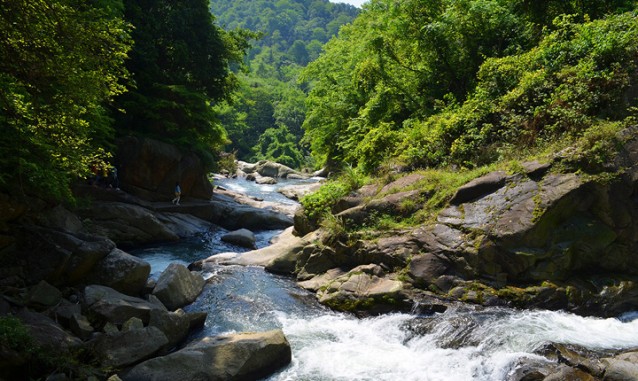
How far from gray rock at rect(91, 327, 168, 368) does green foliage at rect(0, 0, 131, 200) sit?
3.53 meters

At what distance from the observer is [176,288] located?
10.8 metres

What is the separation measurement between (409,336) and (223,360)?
3.63 metres

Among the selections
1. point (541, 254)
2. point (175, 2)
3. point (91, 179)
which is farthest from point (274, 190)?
point (541, 254)

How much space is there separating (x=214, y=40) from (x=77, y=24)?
16.9 m

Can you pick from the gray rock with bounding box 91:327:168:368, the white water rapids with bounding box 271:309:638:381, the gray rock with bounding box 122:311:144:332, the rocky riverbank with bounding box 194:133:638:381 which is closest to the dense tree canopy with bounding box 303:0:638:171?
the rocky riverbank with bounding box 194:133:638:381

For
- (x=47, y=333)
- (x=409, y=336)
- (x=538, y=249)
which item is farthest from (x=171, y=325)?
(x=538, y=249)

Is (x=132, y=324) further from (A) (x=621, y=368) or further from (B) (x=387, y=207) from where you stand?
(A) (x=621, y=368)

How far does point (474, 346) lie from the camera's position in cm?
799

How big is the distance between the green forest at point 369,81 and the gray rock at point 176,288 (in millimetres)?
3099

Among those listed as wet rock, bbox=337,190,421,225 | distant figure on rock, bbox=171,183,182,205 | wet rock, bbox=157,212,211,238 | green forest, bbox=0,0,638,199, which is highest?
green forest, bbox=0,0,638,199

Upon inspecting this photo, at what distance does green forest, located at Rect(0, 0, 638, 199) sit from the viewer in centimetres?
789

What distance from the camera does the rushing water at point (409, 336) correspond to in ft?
24.8

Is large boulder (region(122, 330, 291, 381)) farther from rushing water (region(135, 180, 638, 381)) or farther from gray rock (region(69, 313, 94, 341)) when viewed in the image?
gray rock (region(69, 313, 94, 341))

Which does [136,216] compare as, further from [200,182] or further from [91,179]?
[200,182]
